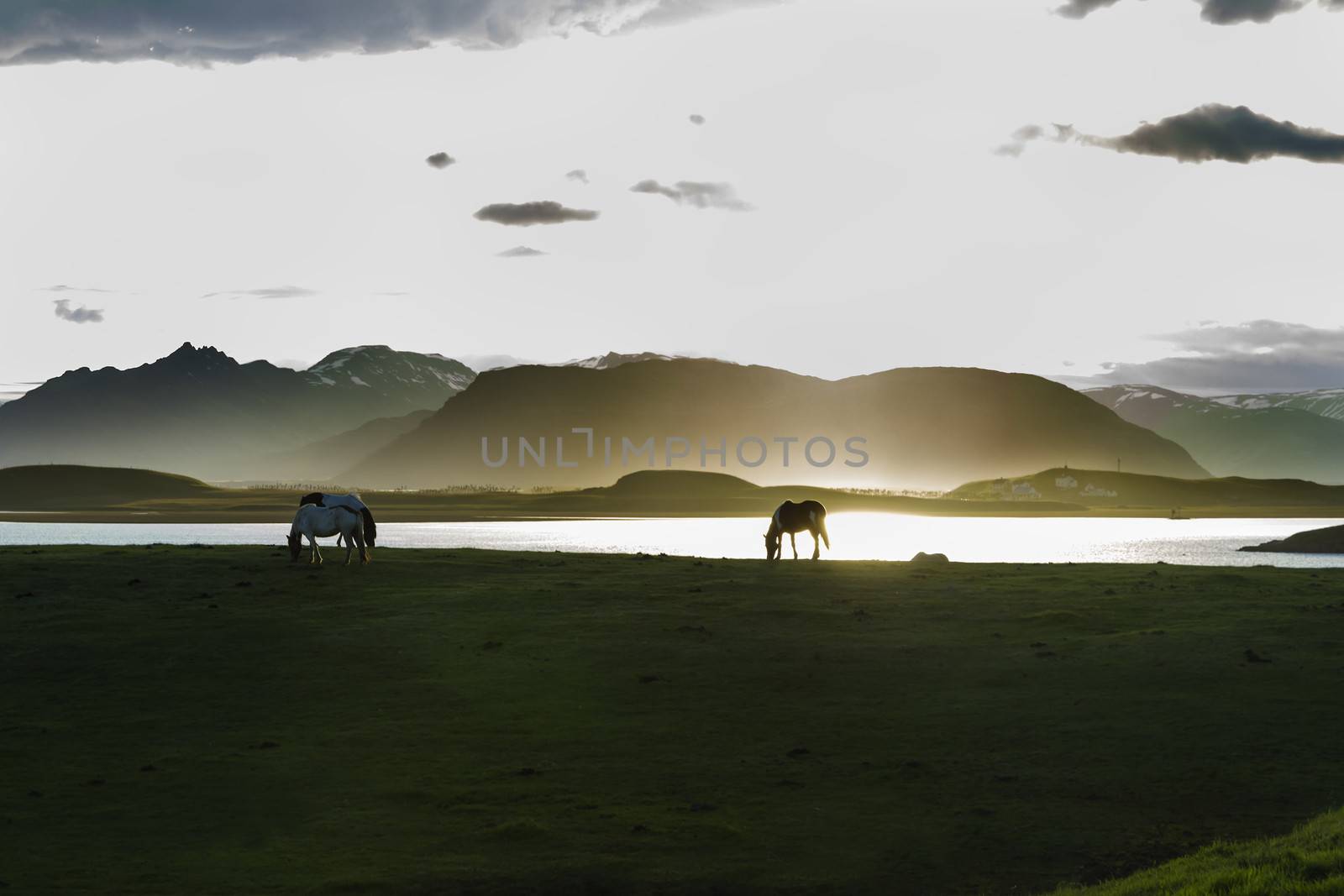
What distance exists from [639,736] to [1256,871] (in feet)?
30.4

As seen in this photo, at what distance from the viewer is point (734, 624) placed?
84.3ft

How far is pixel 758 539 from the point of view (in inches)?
3834

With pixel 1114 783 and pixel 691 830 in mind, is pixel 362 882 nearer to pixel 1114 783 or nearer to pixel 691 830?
pixel 691 830

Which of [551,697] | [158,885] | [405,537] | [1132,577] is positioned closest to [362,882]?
[158,885]

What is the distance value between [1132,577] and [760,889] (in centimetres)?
2637

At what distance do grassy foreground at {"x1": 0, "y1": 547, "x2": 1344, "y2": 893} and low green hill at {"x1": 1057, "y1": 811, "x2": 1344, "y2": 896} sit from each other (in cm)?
133

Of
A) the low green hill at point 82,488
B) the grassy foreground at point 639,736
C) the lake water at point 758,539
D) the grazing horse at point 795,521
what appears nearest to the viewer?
the grassy foreground at point 639,736

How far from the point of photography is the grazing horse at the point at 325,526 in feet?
111

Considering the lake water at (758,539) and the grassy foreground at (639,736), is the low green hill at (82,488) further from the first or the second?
the grassy foreground at (639,736)

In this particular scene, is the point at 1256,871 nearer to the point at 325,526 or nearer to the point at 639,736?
the point at 639,736

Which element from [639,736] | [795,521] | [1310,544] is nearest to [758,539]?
[1310,544]

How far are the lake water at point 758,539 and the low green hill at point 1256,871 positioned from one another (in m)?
45.5

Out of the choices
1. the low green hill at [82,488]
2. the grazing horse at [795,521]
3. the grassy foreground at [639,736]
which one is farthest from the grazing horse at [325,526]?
the low green hill at [82,488]

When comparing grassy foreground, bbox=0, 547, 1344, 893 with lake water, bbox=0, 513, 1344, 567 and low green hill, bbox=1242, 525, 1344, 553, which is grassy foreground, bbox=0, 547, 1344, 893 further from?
low green hill, bbox=1242, 525, 1344, 553
